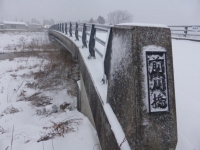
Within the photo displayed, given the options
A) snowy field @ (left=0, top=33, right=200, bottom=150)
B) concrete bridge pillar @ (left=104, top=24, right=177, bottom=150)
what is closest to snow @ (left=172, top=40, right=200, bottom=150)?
snowy field @ (left=0, top=33, right=200, bottom=150)

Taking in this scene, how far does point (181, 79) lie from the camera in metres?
4.16

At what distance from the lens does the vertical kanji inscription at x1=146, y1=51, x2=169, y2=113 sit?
1625 millimetres

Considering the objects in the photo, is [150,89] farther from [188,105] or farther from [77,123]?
[77,123]

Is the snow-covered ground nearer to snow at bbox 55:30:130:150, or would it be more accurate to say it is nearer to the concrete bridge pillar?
snow at bbox 55:30:130:150

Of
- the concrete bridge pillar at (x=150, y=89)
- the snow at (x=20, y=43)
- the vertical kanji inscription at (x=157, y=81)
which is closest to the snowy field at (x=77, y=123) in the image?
the concrete bridge pillar at (x=150, y=89)

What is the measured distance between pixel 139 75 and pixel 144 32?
0.41 m

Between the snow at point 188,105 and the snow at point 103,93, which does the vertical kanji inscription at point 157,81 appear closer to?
the snow at point 103,93

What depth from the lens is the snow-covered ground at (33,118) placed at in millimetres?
3207

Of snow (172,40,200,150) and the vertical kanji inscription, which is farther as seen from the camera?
snow (172,40,200,150)

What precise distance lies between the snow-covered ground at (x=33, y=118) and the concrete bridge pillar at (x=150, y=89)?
1.46 m

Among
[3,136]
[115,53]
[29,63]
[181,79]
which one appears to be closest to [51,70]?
[29,63]

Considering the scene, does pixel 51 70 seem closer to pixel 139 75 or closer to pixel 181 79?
pixel 181 79

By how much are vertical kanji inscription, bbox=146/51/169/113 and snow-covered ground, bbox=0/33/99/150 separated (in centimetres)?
164

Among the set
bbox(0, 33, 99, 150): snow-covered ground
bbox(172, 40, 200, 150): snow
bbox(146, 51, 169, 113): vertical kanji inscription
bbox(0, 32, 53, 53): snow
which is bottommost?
bbox(0, 33, 99, 150): snow-covered ground
